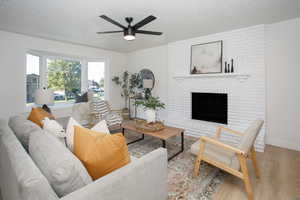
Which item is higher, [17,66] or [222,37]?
[222,37]

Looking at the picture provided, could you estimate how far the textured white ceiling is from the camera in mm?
2250

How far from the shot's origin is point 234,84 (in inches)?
129

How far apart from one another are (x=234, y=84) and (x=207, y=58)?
0.86 m

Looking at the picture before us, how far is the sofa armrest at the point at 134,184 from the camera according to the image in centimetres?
77

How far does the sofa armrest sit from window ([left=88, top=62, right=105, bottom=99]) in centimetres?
435

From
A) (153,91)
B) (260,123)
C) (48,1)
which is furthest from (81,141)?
(153,91)

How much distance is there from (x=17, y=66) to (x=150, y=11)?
3199mm

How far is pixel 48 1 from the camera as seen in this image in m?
2.19

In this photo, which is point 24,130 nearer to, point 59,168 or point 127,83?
point 59,168

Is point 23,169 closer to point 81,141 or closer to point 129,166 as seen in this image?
point 81,141

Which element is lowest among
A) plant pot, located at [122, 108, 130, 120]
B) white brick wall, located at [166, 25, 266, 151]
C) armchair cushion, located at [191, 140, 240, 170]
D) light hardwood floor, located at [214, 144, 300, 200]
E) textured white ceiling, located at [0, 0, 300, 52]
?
light hardwood floor, located at [214, 144, 300, 200]

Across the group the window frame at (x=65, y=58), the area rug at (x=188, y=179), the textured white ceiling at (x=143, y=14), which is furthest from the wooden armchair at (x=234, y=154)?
the window frame at (x=65, y=58)

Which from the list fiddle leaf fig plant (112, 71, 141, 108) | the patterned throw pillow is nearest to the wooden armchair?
the patterned throw pillow

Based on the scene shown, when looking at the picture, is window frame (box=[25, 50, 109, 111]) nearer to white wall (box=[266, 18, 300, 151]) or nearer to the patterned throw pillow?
the patterned throw pillow
